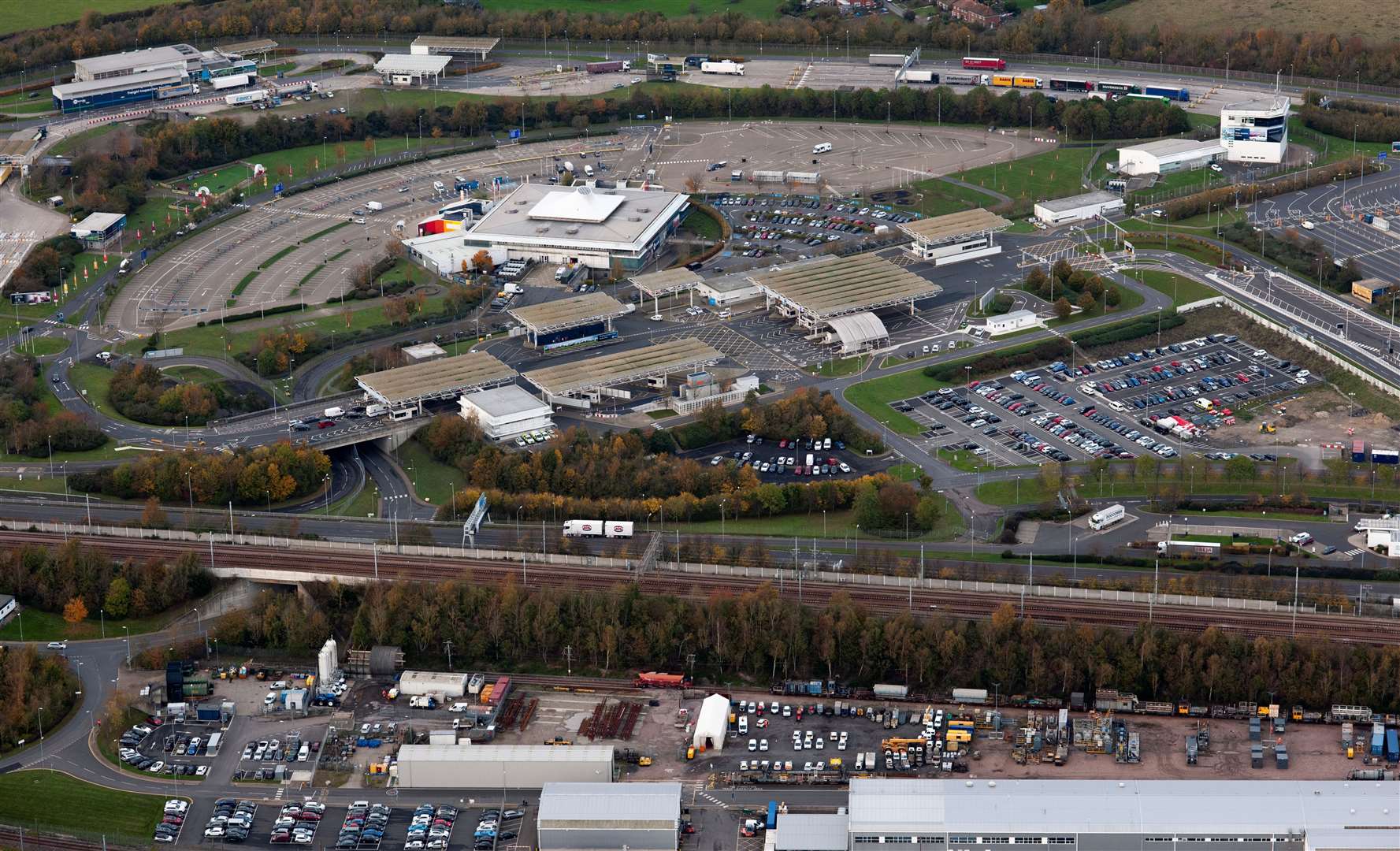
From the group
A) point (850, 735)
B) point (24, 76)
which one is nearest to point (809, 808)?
point (850, 735)

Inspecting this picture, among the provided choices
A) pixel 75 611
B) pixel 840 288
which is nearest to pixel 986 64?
pixel 840 288

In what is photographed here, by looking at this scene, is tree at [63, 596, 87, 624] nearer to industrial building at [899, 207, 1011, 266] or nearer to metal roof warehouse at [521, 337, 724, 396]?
metal roof warehouse at [521, 337, 724, 396]

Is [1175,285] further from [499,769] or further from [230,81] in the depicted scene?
[230,81]

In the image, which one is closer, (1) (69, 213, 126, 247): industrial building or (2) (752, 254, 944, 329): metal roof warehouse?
(2) (752, 254, 944, 329): metal roof warehouse

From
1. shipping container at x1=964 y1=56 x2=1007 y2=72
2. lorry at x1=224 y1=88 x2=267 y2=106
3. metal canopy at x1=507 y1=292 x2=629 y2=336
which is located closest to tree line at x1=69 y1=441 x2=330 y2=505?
metal canopy at x1=507 y1=292 x2=629 y2=336

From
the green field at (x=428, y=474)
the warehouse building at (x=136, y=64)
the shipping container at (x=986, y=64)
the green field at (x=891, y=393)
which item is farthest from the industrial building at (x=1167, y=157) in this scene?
the warehouse building at (x=136, y=64)

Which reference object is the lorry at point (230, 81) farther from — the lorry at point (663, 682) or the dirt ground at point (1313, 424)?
the lorry at point (663, 682)

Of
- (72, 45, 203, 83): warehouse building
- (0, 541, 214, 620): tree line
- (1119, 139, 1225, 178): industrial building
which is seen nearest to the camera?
(0, 541, 214, 620): tree line
